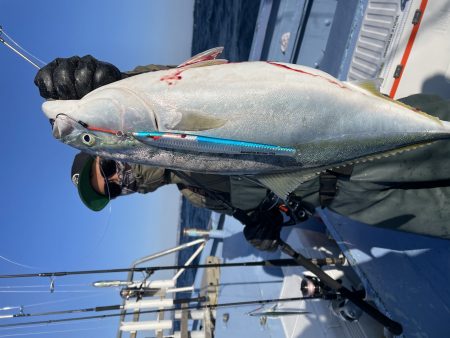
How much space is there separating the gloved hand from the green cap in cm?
145

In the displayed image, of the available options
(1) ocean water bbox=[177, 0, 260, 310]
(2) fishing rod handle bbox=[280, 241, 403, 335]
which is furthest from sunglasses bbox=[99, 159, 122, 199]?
(1) ocean water bbox=[177, 0, 260, 310]

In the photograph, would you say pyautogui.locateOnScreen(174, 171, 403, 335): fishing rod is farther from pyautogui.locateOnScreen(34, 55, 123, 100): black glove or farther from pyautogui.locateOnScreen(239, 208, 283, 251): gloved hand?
pyautogui.locateOnScreen(34, 55, 123, 100): black glove

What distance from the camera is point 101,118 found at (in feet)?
5.32

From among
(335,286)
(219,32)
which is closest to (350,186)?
(335,286)

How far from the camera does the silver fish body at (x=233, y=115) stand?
1.64 m

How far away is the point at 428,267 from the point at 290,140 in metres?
2.55

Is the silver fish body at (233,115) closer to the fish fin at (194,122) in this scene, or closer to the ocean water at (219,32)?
the fish fin at (194,122)

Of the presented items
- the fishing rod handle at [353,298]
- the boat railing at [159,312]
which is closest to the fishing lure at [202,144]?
the fishing rod handle at [353,298]

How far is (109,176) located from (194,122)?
1717 millimetres

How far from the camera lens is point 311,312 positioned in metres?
4.49

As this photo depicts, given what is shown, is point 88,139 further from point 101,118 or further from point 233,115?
point 233,115

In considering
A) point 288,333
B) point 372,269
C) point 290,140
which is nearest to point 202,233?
point 288,333

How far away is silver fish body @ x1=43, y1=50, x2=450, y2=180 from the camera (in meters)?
1.64

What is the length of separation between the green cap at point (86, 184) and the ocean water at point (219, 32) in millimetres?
5670
